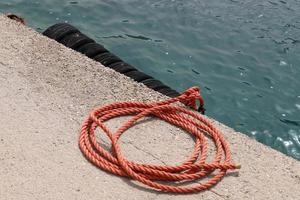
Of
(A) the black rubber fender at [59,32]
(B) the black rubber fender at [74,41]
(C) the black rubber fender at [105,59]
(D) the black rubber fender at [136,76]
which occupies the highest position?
(A) the black rubber fender at [59,32]

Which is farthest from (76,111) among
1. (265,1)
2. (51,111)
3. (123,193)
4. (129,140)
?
(265,1)

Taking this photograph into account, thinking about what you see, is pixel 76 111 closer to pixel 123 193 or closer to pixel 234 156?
pixel 123 193

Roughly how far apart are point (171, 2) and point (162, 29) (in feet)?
4.21

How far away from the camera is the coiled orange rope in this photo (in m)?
3.26

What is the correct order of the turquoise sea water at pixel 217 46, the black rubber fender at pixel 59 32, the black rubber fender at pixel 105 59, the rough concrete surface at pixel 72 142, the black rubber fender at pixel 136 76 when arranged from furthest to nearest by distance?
1. the turquoise sea water at pixel 217 46
2. the black rubber fender at pixel 59 32
3. the black rubber fender at pixel 105 59
4. the black rubber fender at pixel 136 76
5. the rough concrete surface at pixel 72 142

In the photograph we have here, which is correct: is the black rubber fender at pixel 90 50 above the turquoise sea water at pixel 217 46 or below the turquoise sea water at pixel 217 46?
above

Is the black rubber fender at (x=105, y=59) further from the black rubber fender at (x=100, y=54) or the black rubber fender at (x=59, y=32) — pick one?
the black rubber fender at (x=59, y=32)

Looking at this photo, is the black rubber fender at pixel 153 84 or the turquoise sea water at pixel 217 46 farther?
the turquoise sea water at pixel 217 46

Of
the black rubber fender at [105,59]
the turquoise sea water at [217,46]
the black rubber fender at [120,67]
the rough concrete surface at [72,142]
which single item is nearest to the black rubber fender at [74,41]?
the black rubber fender at [105,59]

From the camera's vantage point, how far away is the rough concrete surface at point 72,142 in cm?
317

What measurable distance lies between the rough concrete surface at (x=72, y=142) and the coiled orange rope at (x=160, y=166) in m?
0.06

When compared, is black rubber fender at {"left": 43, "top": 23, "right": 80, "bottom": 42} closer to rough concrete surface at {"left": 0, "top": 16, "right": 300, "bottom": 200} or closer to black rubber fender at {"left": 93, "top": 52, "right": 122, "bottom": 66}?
black rubber fender at {"left": 93, "top": 52, "right": 122, "bottom": 66}

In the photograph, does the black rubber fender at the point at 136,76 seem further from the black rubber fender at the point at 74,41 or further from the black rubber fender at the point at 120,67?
the black rubber fender at the point at 74,41

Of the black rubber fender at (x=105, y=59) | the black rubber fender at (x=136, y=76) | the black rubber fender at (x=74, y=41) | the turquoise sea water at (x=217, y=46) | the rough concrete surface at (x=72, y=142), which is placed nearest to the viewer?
the rough concrete surface at (x=72, y=142)
